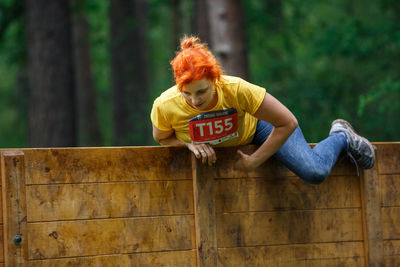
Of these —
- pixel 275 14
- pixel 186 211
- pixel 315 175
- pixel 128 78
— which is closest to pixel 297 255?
pixel 315 175

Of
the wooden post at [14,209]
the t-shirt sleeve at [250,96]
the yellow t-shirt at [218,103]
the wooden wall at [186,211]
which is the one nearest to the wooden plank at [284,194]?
the wooden wall at [186,211]

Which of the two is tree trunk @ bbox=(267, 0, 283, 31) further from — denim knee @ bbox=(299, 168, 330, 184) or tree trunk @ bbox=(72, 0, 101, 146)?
denim knee @ bbox=(299, 168, 330, 184)

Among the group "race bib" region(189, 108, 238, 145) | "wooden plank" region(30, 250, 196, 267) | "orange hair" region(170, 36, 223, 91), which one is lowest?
"wooden plank" region(30, 250, 196, 267)

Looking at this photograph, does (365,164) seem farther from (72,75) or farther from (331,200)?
(72,75)

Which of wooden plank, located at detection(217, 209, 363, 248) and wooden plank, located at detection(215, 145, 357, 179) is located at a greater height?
wooden plank, located at detection(215, 145, 357, 179)

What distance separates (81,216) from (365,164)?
7.13 ft

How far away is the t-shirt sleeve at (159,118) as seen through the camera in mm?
3688

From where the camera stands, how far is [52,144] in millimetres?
8156

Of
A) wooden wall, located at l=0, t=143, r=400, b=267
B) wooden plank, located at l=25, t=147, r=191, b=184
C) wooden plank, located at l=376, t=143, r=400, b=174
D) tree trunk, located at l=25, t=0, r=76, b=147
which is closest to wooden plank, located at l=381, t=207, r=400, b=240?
wooden wall, located at l=0, t=143, r=400, b=267

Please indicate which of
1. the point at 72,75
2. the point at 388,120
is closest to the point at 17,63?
the point at 72,75

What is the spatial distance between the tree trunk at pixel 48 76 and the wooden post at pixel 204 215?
475 centimetres

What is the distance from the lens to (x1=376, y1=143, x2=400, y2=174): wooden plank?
4.34 m

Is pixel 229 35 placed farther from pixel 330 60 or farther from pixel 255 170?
pixel 330 60

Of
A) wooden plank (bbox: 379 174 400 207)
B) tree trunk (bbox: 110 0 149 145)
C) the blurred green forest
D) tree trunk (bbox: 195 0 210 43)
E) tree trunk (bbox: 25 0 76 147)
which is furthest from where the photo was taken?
tree trunk (bbox: 110 0 149 145)
